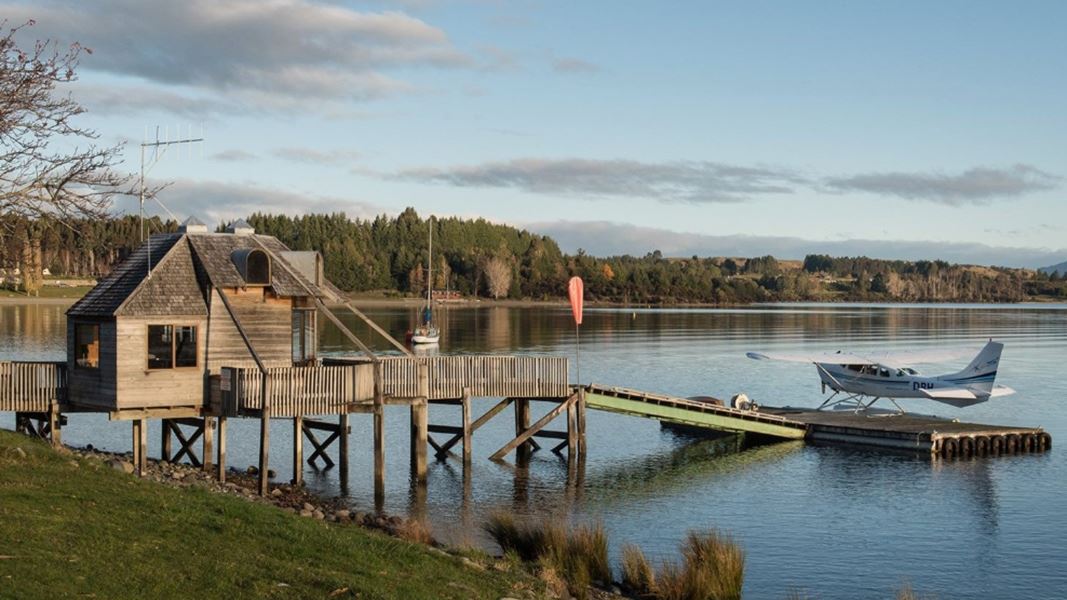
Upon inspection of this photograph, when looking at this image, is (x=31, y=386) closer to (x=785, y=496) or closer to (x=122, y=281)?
(x=122, y=281)

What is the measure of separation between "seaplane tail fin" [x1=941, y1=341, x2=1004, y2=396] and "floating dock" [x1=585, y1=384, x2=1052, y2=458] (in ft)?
10.1

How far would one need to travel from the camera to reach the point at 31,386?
3038cm

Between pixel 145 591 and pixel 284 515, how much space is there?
7.00 meters

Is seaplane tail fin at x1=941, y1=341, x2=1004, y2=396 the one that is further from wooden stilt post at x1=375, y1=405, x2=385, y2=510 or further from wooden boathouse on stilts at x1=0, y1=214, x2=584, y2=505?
wooden stilt post at x1=375, y1=405, x2=385, y2=510

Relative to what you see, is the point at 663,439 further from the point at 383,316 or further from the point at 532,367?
the point at 383,316

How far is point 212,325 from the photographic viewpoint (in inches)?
1215

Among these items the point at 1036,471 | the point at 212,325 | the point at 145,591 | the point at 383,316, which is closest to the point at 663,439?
the point at 1036,471

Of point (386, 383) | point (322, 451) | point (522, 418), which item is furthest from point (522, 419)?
point (386, 383)

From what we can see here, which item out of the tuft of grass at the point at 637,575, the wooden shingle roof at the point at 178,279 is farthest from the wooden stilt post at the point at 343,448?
the tuft of grass at the point at 637,575

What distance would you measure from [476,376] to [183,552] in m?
19.8

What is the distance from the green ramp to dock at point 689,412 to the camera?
39875 millimetres

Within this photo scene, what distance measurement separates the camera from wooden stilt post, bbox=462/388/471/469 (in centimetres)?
3547

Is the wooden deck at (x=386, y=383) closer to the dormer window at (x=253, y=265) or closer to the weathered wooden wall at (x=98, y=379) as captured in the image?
the dormer window at (x=253, y=265)

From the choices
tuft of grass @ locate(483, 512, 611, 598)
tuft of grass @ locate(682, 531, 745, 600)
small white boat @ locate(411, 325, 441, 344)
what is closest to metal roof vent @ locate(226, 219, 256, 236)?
tuft of grass @ locate(483, 512, 611, 598)
